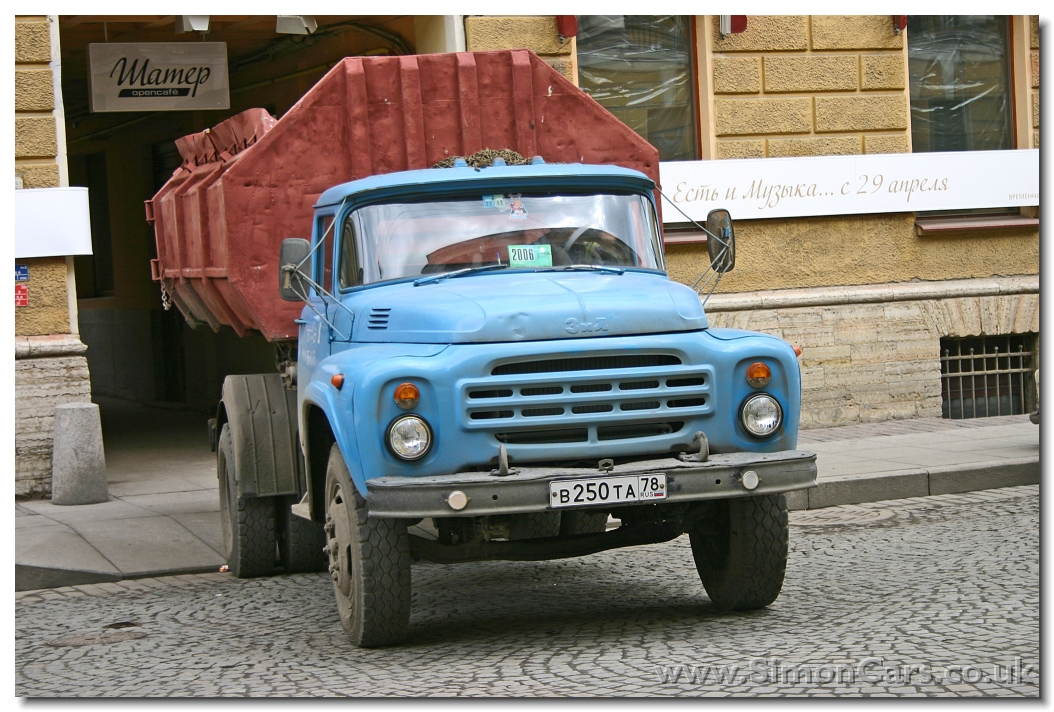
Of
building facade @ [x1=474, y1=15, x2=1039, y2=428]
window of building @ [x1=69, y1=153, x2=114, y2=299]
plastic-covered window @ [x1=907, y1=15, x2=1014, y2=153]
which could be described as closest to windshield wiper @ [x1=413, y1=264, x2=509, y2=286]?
building facade @ [x1=474, y1=15, x2=1039, y2=428]

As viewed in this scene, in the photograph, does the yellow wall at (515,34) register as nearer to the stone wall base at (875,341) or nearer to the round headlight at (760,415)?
the stone wall base at (875,341)

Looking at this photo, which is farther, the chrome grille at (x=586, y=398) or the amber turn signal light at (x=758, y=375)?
the amber turn signal light at (x=758, y=375)

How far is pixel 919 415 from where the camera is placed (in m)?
13.7

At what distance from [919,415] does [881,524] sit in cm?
507

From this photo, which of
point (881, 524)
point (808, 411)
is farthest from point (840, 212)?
point (881, 524)

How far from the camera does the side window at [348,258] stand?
6816 millimetres

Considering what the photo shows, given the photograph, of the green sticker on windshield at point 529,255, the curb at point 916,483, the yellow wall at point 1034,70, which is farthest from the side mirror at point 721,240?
the yellow wall at point 1034,70

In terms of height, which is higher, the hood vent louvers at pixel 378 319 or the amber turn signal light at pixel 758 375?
the hood vent louvers at pixel 378 319

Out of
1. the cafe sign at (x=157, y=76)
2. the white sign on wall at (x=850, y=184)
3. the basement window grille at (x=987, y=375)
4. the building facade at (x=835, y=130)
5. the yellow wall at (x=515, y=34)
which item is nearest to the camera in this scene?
the yellow wall at (x=515, y=34)

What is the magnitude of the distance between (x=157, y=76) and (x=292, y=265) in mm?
7106

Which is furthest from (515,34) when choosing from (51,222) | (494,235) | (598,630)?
(598,630)

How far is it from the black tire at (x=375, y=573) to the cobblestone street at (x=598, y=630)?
0.12 metres

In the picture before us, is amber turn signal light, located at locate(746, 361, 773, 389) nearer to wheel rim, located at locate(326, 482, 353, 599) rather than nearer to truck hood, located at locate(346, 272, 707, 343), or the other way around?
truck hood, located at locate(346, 272, 707, 343)

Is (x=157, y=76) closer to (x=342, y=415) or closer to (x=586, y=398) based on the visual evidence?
(x=342, y=415)
